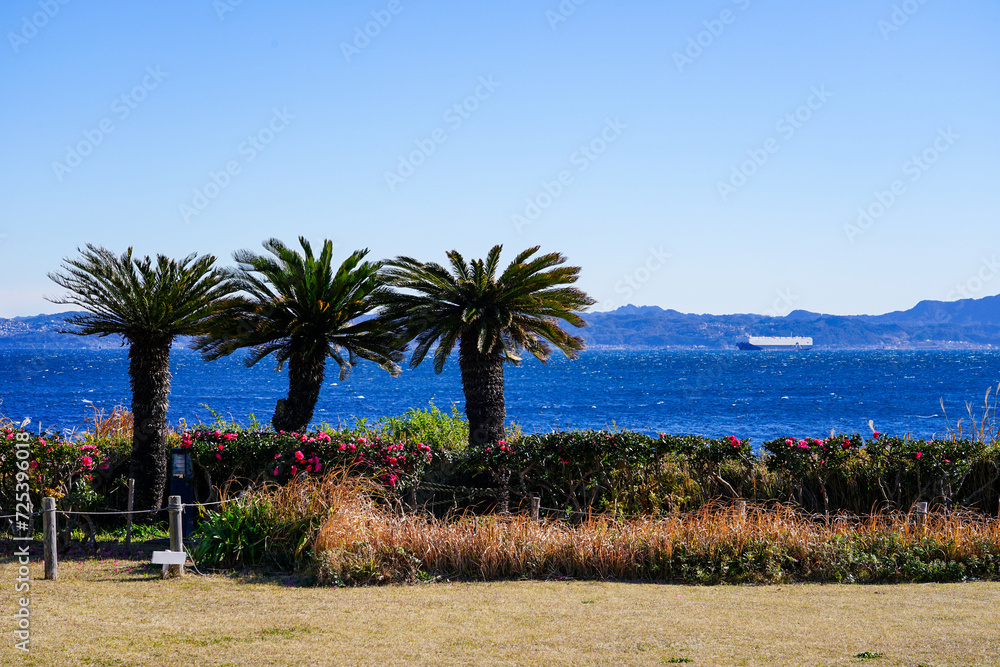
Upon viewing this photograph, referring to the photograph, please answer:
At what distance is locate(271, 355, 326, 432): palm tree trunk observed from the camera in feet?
52.4

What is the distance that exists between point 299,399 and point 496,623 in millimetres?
9363

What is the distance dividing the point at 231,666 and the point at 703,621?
13.8ft

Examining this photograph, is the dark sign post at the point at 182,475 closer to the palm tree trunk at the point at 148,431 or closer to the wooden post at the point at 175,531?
the palm tree trunk at the point at 148,431

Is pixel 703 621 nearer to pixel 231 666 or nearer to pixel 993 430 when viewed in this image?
pixel 231 666

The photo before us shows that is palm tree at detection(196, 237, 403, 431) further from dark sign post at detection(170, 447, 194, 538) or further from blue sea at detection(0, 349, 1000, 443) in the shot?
blue sea at detection(0, 349, 1000, 443)

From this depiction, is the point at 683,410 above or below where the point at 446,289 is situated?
below

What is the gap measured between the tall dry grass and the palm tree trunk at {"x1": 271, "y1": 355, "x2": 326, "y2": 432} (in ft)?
18.1

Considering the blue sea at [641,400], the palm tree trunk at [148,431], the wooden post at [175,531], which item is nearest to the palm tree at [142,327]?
the palm tree trunk at [148,431]

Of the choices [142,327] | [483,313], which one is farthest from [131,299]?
[483,313]

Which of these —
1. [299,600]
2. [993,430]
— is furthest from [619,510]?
[993,430]

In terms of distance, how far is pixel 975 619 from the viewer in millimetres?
7527

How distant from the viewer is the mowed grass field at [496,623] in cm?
655

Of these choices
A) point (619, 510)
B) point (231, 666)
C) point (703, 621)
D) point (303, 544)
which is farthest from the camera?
point (619, 510)

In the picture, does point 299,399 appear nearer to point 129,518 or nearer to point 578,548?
point 129,518
